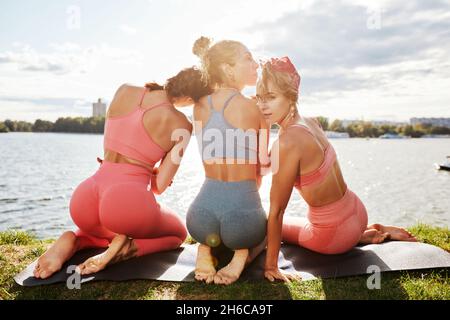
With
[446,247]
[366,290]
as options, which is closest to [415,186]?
[446,247]

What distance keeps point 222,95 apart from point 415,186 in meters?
29.4

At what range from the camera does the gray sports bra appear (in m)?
3.83

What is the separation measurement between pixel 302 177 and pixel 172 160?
1.24 metres

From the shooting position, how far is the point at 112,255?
4074 millimetres

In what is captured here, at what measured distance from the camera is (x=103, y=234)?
14.6 feet

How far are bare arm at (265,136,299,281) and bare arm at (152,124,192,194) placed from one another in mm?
909

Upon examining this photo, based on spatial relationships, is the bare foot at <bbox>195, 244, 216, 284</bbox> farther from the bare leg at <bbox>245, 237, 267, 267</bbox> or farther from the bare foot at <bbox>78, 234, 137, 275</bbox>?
the bare foot at <bbox>78, 234, 137, 275</bbox>

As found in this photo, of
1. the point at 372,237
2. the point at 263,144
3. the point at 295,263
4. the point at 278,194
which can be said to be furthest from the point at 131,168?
the point at 372,237

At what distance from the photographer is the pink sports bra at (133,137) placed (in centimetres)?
406

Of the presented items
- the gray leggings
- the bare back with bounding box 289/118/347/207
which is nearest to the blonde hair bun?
the bare back with bounding box 289/118/347/207

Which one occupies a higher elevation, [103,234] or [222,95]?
[222,95]

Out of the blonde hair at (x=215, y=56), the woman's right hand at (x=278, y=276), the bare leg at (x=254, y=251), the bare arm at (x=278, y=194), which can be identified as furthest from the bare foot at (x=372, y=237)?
the blonde hair at (x=215, y=56)
